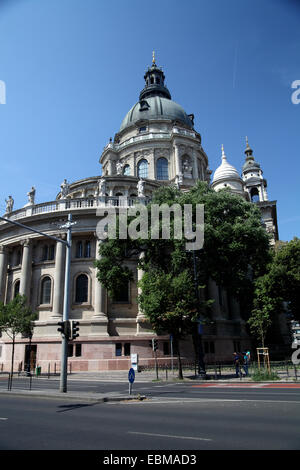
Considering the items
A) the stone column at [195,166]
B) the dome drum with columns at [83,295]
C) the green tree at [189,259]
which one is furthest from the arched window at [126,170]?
the green tree at [189,259]

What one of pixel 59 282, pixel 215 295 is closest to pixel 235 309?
pixel 215 295

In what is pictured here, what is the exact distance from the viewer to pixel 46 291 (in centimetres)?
3666

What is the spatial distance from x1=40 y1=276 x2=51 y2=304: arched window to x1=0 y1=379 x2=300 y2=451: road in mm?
22918

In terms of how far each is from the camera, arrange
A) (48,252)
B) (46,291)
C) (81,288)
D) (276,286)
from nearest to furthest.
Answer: (276,286)
(81,288)
(46,291)
(48,252)

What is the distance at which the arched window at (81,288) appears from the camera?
117 feet

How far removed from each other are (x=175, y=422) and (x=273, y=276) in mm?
27554

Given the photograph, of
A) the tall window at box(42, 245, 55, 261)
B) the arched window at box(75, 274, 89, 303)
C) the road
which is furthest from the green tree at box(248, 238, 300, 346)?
the tall window at box(42, 245, 55, 261)

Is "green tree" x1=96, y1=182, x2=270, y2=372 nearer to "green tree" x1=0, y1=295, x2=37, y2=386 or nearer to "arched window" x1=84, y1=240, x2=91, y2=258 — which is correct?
"arched window" x1=84, y1=240, x2=91, y2=258

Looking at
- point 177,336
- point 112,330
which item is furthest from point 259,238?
point 112,330

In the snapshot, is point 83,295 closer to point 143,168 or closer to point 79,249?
point 79,249

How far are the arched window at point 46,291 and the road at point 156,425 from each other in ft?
75.2

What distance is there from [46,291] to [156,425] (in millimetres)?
29620

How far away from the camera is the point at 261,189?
227 ft
